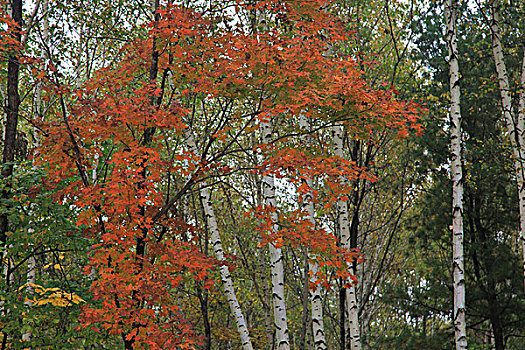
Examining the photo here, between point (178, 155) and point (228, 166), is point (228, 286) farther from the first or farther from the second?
point (178, 155)

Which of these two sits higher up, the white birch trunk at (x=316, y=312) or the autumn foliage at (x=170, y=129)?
the autumn foliage at (x=170, y=129)

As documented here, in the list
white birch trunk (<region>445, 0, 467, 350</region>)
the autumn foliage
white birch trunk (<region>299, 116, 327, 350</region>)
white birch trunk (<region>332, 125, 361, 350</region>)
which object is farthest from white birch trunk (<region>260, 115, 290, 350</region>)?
white birch trunk (<region>445, 0, 467, 350</region>)

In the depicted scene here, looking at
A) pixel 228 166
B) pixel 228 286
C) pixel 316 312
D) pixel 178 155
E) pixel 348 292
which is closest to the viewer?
pixel 178 155

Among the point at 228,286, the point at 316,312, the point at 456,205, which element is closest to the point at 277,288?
the point at 316,312

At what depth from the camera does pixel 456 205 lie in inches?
248

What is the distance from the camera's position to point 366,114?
19.1 ft

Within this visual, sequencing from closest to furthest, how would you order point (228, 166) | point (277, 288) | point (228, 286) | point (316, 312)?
point (277, 288), point (228, 166), point (316, 312), point (228, 286)

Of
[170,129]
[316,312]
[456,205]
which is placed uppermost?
[170,129]

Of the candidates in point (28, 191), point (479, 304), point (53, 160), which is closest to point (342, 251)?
point (53, 160)

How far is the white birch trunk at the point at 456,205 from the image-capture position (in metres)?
6.01

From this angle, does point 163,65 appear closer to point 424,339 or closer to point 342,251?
point 342,251

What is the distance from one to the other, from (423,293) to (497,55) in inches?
183

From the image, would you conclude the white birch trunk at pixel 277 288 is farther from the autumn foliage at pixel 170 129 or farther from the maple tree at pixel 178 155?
the autumn foliage at pixel 170 129

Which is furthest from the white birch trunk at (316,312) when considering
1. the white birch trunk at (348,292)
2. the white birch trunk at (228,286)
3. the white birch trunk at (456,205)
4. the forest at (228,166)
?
the white birch trunk at (456,205)
